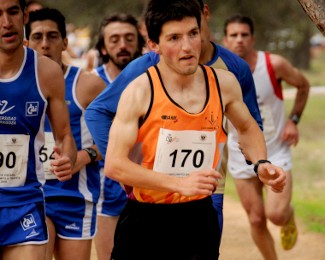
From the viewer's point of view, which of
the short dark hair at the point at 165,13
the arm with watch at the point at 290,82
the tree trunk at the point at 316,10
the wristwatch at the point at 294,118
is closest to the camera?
the short dark hair at the point at 165,13

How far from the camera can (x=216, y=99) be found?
206 inches

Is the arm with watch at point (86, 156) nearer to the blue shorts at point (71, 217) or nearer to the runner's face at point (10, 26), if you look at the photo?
the blue shorts at point (71, 217)

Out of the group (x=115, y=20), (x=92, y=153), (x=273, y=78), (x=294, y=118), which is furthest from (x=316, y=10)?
(x=294, y=118)

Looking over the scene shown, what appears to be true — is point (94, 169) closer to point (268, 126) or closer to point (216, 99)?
point (216, 99)

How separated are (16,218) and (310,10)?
6.72ft

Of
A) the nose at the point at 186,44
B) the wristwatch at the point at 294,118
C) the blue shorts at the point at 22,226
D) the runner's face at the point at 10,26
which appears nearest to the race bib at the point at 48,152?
the blue shorts at the point at 22,226

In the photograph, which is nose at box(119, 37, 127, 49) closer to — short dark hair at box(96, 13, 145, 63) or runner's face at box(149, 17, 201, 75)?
short dark hair at box(96, 13, 145, 63)

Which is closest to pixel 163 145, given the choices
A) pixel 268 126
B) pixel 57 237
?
pixel 57 237

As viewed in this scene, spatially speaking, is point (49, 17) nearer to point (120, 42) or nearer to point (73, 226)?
point (120, 42)

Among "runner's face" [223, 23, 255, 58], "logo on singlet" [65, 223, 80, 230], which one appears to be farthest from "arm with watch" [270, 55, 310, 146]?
"logo on singlet" [65, 223, 80, 230]

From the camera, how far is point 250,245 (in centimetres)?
1062

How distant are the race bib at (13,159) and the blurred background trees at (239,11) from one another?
18665 mm

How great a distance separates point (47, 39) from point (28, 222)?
2033 mm

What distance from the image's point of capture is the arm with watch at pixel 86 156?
6841mm
